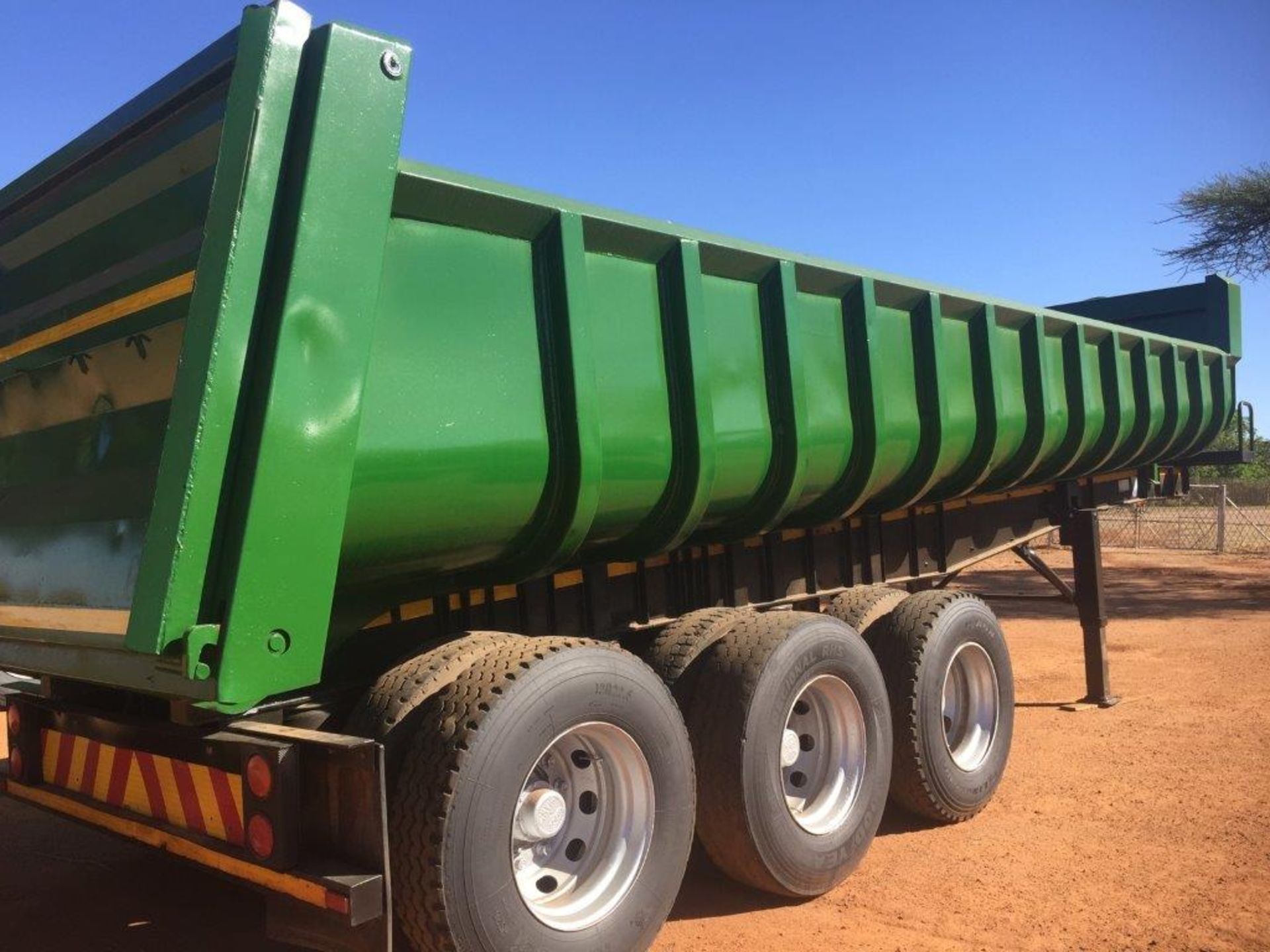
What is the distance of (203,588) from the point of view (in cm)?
249

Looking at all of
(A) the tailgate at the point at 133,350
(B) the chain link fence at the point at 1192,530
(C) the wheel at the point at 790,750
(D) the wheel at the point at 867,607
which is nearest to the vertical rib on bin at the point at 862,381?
(D) the wheel at the point at 867,607

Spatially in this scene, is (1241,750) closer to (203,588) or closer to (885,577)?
(885,577)

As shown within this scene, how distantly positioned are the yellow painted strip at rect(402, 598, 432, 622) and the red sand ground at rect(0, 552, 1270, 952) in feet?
4.21

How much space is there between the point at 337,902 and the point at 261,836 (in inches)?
11.8

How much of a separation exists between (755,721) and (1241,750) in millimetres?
4061

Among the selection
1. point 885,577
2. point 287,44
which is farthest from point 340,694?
point 885,577

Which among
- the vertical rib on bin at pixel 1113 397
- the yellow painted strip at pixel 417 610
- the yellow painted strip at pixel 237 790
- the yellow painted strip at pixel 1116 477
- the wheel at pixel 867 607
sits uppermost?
the vertical rib on bin at pixel 1113 397

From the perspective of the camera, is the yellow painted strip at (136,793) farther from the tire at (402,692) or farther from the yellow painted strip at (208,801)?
the tire at (402,692)

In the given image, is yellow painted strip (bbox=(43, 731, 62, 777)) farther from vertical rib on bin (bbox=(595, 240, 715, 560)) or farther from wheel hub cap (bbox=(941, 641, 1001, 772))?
wheel hub cap (bbox=(941, 641, 1001, 772))

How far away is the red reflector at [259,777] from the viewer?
2.63 m

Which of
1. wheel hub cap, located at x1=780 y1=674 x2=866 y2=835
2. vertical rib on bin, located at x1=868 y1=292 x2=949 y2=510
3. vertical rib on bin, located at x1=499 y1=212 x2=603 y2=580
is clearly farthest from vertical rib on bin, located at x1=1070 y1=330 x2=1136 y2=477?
vertical rib on bin, located at x1=499 y1=212 x2=603 y2=580

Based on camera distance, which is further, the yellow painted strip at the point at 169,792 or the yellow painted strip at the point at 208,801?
the yellow painted strip at the point at 169,792

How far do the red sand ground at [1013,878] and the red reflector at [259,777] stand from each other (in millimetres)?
1311

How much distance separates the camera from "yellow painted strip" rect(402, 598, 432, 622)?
11.7ft
